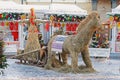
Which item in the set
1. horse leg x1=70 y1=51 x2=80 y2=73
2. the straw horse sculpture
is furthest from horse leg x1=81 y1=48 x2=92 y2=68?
horse leg x1=70 y1=51 x2=80 y2=73

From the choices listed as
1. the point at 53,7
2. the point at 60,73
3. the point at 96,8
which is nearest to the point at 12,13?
the point at 53,7

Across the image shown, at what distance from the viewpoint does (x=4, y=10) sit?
91.4ft

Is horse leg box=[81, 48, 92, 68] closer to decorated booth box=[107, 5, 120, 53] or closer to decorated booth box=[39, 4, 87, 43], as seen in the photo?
decorated booth box=[107, 5, 120, 53]

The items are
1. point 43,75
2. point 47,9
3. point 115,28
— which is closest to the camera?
point 43,75

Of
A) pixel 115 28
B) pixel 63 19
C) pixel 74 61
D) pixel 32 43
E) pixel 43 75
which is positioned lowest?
pixel 43 75

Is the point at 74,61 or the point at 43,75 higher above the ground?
the point at 74,61

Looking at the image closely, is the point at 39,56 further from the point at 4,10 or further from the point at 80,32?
the point at 4,10

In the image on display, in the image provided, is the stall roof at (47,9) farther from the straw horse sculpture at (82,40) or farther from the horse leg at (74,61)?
the horse leg at (74,61)

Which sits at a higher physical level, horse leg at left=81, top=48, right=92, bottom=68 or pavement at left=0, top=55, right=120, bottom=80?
horse leg at left=81, top=48, right=92, bottom=68

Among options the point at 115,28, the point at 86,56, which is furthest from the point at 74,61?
the point at 115,28

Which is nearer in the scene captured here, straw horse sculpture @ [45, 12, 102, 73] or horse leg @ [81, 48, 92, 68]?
straw horse sculpture @ [45, 12, 102, 73]

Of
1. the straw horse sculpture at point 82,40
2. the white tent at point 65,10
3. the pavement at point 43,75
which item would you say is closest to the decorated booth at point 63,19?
the white tent at point 65,10

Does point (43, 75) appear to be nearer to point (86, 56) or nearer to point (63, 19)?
point (86, 56)

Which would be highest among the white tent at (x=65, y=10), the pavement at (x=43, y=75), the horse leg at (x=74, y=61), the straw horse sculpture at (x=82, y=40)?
the white tent at (x=65, y=10)
